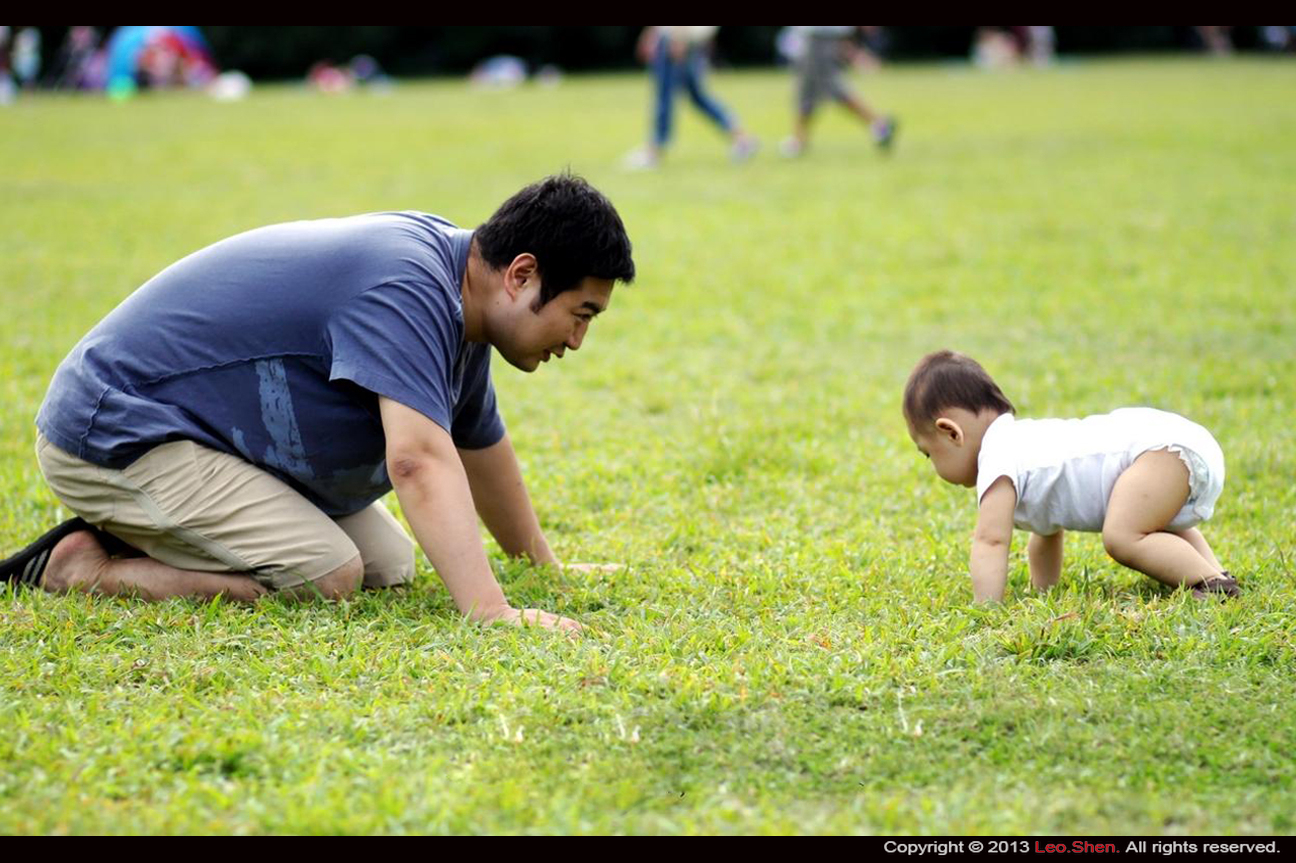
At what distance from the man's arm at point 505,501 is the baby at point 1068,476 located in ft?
3.37

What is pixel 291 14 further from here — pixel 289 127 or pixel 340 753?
pixel 340 753

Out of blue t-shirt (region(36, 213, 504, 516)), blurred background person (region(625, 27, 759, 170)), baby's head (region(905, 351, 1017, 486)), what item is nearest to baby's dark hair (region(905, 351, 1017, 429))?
baby's head (region(905, 351, 1017, 486))

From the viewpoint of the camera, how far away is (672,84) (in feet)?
40.7

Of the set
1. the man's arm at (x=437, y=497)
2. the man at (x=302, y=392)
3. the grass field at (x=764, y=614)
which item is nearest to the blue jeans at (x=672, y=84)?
the grass field at (x=764, y=614)

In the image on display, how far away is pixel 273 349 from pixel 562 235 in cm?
71

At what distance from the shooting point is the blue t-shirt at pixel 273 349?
10.4ft

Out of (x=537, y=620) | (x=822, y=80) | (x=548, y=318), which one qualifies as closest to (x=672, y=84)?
(x=822, y=80)

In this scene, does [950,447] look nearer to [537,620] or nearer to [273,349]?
[537,620]

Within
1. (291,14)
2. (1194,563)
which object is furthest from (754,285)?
(291,14)

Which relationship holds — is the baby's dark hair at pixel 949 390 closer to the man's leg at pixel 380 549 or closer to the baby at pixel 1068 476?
the baby at pixel 1068 476

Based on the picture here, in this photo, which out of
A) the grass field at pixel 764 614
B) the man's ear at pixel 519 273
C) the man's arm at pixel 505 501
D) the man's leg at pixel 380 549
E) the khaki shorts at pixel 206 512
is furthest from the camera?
the man's arm at pixel 505 501

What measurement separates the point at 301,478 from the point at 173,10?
20.3 m
